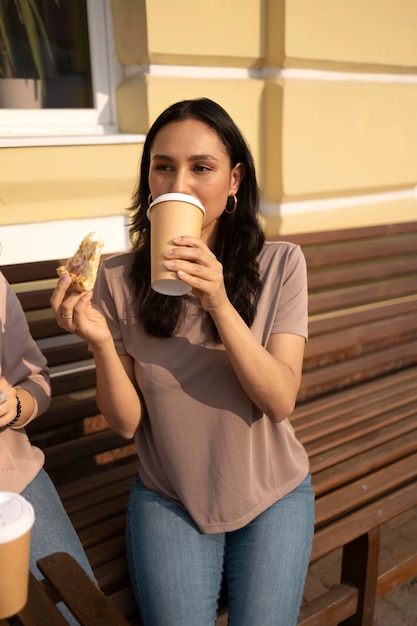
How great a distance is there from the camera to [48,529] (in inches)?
59.3

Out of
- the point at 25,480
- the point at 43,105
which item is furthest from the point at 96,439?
the point at 43,105

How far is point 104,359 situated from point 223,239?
520 millimetres

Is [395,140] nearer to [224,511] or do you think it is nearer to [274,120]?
[274,120]

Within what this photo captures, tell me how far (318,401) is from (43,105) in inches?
77.2

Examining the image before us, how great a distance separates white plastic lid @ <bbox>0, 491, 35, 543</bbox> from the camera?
0.89 m

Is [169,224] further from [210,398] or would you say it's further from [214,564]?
[214,564]

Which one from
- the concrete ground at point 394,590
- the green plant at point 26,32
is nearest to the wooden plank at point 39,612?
the concrete ground at point 394,590

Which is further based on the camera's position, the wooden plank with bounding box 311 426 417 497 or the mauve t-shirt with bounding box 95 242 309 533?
the wooden plank with bounding box 311 426 417 497

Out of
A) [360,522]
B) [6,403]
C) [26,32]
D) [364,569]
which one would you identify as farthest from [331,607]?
[26,32]

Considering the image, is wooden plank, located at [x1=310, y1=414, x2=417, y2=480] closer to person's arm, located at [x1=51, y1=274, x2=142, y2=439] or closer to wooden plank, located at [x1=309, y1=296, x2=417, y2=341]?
wooden plank, located at [x1=309, y1=296, x2=417, y2=341]

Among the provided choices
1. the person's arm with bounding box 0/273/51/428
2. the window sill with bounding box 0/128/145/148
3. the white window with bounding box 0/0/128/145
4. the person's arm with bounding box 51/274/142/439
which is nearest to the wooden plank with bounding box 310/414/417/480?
the person's arm with bounding box 51/274/142/439

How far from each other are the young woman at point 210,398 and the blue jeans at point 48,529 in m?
0.16

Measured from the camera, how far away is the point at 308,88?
9.89 ft

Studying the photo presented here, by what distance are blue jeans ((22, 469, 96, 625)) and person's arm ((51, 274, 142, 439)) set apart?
270 millimetres
